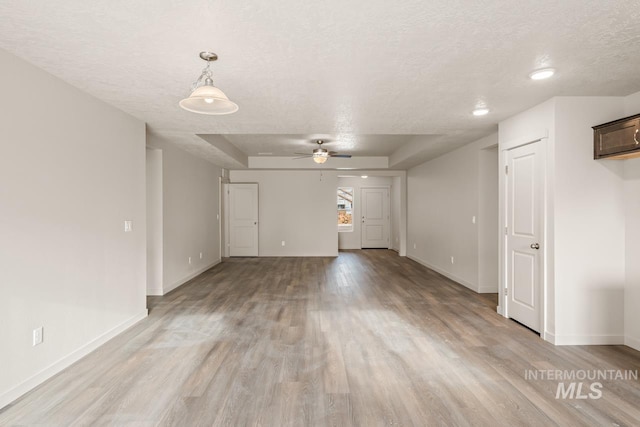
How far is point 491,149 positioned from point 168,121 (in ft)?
15.3

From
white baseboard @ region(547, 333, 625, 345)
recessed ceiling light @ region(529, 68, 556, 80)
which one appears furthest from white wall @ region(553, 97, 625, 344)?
recessed ceiling light @ region(529, 68, 556, 80)

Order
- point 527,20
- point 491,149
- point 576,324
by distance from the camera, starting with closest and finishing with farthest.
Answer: point 527,20
point 576,324
point 491,149

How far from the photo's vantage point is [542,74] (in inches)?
109

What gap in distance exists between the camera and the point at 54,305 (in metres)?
2.77

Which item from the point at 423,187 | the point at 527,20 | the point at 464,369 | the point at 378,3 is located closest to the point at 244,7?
the point at 378,3

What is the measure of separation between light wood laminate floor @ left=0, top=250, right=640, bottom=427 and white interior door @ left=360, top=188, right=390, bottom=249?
21.6ft

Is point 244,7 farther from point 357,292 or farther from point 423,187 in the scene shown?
point 423,187

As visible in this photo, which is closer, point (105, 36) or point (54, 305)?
point (105, 36)

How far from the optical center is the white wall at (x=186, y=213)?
17.9 ft

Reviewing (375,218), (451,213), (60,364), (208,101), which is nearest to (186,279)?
(60,364)

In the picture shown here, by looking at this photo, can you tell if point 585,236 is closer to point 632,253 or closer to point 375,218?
point 632,253

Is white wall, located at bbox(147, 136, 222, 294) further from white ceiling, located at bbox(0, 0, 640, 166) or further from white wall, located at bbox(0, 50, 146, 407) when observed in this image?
white ceiling, located at bbox(0, 0, 640, 166)

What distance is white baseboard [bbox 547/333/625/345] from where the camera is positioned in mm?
3367

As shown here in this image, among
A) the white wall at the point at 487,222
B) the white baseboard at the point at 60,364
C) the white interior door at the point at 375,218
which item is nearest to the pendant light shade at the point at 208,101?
the white baseboard at the point at 60,364
